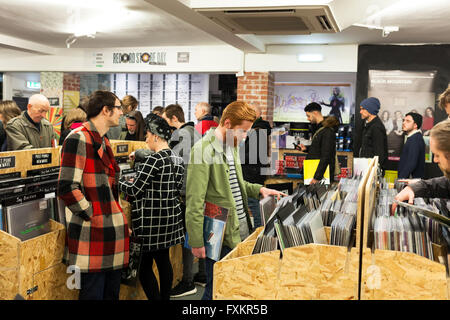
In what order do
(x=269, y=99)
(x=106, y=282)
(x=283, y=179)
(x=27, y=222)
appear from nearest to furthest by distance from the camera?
(x=27, y=222)
(x=106, y=282)
(x=283, y=179)
(x=269, y=99)

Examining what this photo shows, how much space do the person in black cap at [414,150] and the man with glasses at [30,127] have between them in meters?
3.96

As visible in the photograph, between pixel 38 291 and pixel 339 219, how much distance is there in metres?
1.62

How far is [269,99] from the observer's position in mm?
7531

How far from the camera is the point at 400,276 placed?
1.67 meters

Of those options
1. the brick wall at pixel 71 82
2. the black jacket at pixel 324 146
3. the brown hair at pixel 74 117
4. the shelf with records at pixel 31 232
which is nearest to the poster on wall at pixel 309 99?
the black jacket at pixel 324 146

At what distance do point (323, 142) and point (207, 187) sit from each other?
8.21ft

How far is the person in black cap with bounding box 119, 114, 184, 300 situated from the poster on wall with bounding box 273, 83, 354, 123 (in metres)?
6.02

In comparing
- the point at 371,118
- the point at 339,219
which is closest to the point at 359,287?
the point at 339,219

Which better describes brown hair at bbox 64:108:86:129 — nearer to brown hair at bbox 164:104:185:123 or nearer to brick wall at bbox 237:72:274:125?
brown hair at bbox 164:104:185:123

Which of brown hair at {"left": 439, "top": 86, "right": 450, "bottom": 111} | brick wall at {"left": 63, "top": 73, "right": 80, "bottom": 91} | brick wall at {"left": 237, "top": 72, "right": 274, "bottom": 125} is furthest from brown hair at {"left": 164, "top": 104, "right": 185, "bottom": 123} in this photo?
brick wall at {"left": 63, "top": 73, "right": 80, "bottom": 91}

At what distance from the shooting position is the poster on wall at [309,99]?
8.66 m

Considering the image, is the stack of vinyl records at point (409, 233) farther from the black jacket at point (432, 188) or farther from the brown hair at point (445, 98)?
the brown hair at point (445, 98)

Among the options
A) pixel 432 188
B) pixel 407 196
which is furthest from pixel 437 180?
pixel 407 196
